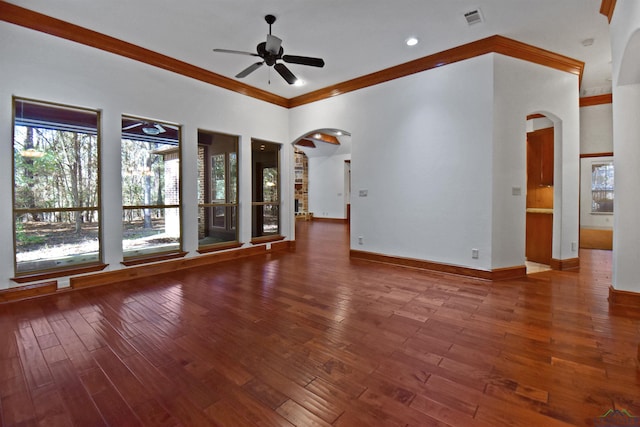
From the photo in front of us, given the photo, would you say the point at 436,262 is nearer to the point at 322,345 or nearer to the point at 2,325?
the point at 322,345

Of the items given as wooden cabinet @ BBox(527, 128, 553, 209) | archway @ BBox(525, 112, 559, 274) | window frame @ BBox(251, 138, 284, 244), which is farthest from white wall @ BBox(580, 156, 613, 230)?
window frame @ BBox(251, 138, 284, 244)

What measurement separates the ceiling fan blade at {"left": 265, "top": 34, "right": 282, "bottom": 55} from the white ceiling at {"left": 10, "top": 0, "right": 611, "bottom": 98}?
13.5 inches

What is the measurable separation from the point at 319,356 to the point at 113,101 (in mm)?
4386

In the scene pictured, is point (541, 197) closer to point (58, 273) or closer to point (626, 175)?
point (626, 175)

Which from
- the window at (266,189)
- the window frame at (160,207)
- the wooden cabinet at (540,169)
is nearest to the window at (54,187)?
the window frame at (160,207)

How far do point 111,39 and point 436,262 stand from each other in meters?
5.72

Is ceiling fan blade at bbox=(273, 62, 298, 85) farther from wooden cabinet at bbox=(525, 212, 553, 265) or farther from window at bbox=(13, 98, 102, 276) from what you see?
wooden cabinet at bbox=(525, 212, 553, 265)

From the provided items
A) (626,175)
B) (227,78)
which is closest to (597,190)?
(626,175)

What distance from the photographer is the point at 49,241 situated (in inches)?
147

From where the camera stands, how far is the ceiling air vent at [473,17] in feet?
11.3

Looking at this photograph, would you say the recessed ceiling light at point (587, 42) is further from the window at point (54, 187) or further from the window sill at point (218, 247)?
the window at point (54, 187)

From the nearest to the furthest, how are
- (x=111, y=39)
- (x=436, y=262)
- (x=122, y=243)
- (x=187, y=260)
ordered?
(x=111, y=39) < (x=122, y=243) < (x=436, y=262) < (x=187, y=260)

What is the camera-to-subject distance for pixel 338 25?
371 centimetres

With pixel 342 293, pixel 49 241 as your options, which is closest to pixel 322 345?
pixel 342 293
